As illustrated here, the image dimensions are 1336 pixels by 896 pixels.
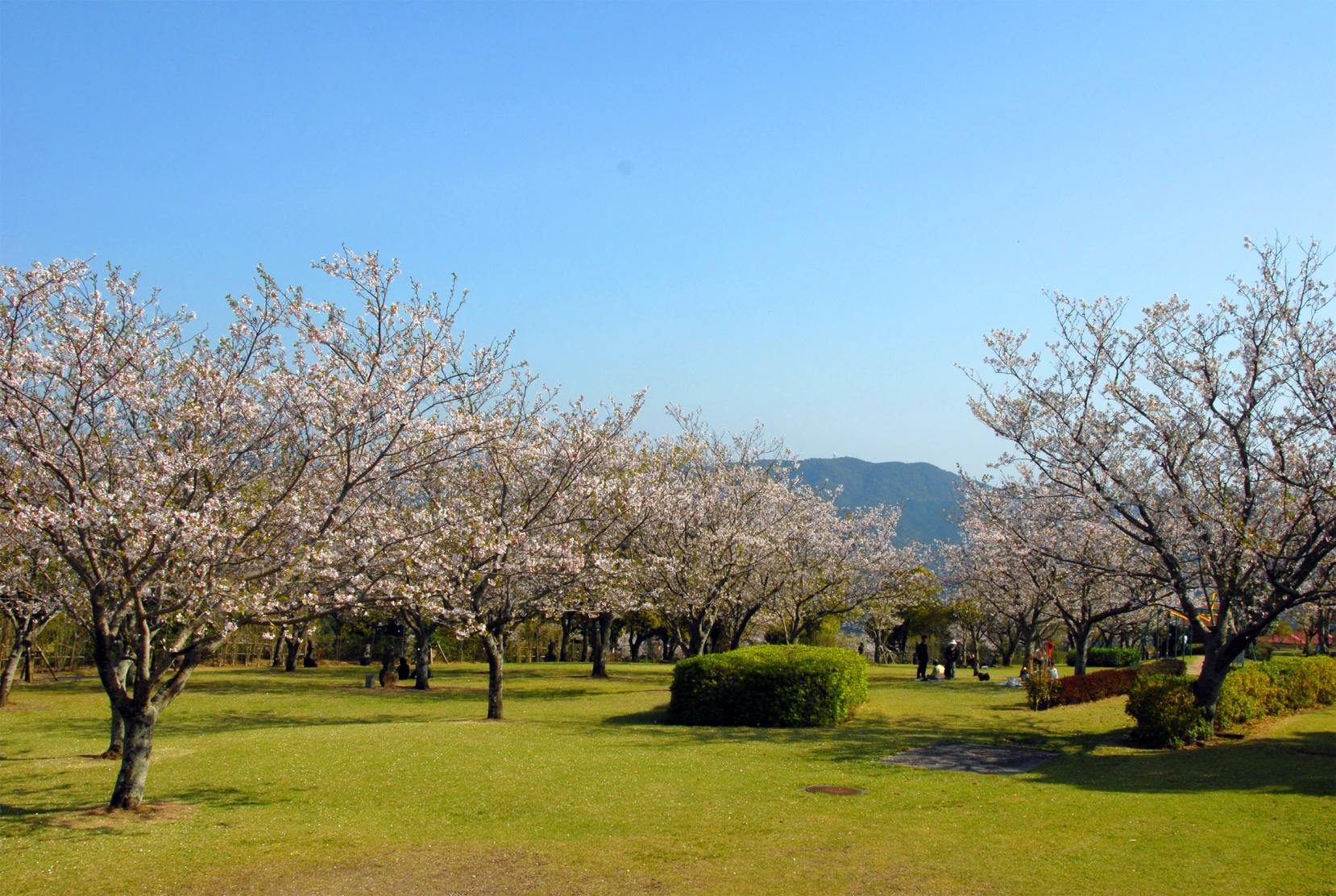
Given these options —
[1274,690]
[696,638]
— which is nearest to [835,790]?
[1274,690]

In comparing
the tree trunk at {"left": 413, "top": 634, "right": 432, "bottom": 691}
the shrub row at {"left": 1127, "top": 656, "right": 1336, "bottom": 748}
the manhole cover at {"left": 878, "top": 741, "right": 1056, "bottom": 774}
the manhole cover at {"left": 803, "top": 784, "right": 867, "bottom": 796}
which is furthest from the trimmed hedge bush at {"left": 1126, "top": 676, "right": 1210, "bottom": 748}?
the tree trunk at {"left": 413, "top": 634, "right": 432, "bottom": 691}

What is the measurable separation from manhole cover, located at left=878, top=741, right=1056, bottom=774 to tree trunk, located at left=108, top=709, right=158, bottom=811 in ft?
29.8

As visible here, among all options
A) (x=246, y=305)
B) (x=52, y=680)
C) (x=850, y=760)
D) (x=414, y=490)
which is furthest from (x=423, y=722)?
(x=52, y=680)

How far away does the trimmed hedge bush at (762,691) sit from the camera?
17.9 metres

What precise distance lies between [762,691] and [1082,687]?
8.20m

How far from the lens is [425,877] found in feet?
25.3

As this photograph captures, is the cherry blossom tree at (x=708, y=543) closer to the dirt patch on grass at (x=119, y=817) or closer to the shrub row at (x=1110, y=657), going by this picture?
the dirt patch on grass at (x=119, y=817)

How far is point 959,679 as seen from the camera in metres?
32.4

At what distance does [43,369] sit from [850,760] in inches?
420

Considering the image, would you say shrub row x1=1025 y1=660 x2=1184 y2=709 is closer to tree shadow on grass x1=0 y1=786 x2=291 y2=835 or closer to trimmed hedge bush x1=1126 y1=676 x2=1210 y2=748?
trimmed hedge bush x1=1126 y1=676 x2=1210 y2=748

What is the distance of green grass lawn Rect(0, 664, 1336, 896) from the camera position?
7.56 metres

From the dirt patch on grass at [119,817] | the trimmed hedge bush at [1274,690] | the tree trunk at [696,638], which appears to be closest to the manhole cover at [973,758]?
the trimmed hedge bush at [1274,690]

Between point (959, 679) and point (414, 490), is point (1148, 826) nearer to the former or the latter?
point (414, 490)

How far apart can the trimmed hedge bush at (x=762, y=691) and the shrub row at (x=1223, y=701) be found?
16.9 ft
